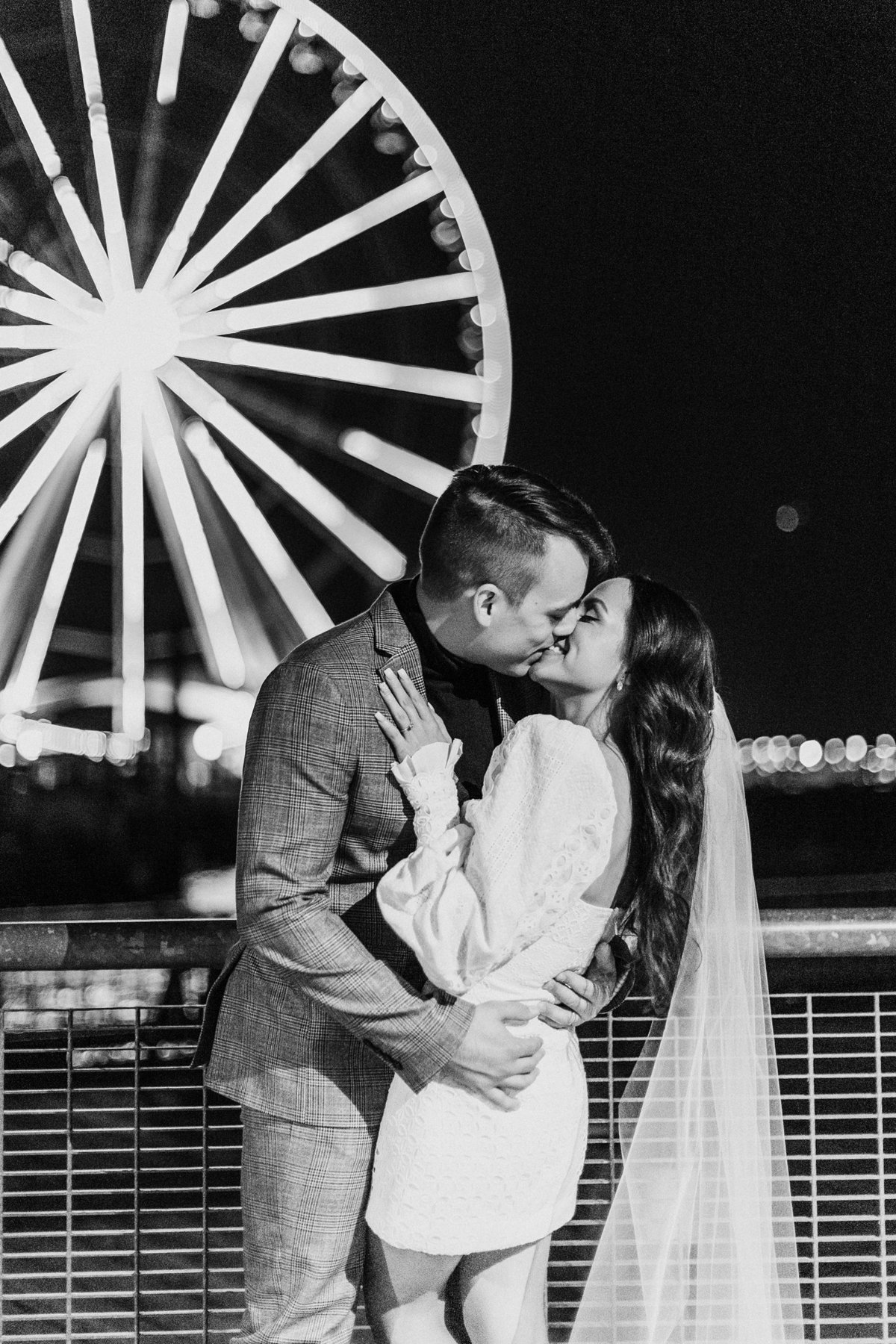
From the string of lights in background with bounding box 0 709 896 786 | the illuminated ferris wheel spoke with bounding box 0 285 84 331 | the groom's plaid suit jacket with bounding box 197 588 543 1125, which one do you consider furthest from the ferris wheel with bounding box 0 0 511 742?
A: the groom's plaid suit jacket with bounding box 197 588 543 1125

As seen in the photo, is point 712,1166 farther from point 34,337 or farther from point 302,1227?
point 34,337

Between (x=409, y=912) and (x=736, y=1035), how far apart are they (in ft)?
2.27

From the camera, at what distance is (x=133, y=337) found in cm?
1032

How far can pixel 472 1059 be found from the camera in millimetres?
1681

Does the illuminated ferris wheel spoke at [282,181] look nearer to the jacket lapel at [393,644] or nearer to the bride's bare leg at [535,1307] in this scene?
the jacket lapel at [393,644]

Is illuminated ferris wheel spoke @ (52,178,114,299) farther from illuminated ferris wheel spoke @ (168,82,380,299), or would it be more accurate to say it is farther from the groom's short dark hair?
the groom's short dark hair

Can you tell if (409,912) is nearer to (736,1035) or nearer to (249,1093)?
(249,1093)

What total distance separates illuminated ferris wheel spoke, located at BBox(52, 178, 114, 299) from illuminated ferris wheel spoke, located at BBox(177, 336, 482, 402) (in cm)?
97

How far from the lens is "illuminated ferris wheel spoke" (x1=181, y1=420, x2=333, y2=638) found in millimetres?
8797

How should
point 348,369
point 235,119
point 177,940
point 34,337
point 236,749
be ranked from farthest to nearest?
point 236,749 → point 34,337 → point 348,369 → point 235,119 → point 177,940

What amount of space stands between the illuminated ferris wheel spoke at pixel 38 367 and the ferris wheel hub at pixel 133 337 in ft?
0.66

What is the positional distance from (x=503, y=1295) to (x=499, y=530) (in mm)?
1110

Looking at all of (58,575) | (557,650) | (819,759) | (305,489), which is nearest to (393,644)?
(557,650)

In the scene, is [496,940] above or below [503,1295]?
above
